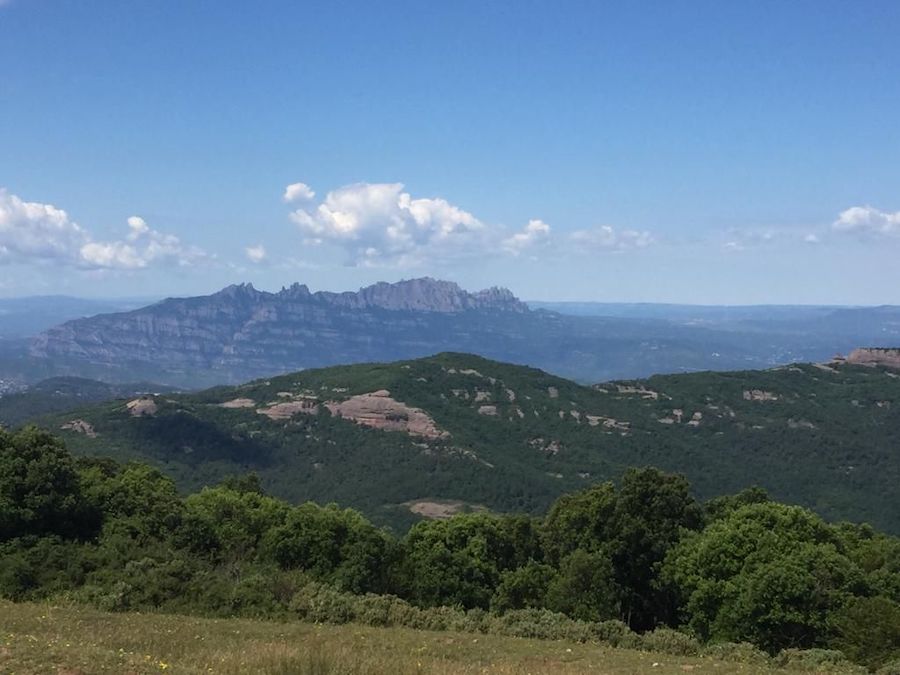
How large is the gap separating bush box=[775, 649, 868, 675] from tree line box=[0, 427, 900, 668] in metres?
2.78

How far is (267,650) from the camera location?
16.6 metres

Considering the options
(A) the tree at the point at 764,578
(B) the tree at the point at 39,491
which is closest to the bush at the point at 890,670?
(A) the tree at the point at 764,578

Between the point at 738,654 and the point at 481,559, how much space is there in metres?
20.7

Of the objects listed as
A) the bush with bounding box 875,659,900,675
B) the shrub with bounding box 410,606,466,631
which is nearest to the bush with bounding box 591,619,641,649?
the shrub with bounding box 410,606,466,631

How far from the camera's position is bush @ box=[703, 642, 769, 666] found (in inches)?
915

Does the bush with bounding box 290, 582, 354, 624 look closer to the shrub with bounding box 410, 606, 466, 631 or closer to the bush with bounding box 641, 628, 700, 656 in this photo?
the shrub with bounding box 410, 606, 466, 631

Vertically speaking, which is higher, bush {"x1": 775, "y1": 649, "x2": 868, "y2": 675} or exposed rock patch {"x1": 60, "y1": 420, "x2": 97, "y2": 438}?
bush {"x1": 775, "y1": 649, "x2": 868, "y2": 675}

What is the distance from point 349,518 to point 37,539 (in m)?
18.3

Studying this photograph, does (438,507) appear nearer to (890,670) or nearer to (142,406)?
(142,406)

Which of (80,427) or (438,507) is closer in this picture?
(438,507)

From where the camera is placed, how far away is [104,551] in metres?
33.5

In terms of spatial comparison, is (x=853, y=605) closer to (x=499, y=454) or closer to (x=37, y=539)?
(x=37, y=539)

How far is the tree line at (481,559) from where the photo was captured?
2950 cm

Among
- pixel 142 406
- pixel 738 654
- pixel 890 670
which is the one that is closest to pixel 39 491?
pixel 738 654
